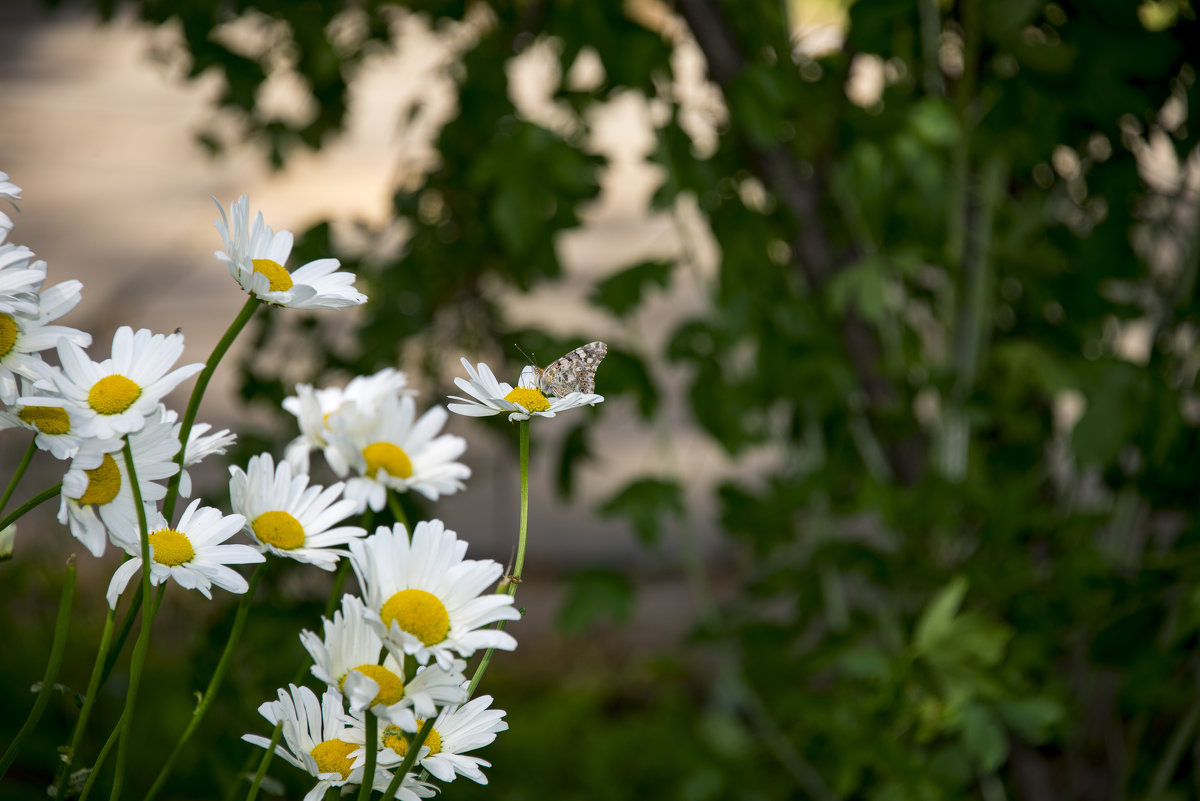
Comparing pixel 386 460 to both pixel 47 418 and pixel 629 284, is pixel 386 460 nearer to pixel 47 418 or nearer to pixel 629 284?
pixel 47 418

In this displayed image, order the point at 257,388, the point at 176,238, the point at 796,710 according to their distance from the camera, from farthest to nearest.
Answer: the point at 176,238 < the point at 257,388 < the point at 796,710

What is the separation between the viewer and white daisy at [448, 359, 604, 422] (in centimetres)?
33

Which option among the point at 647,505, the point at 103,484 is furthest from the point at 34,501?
the point at 647,505

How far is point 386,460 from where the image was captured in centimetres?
37

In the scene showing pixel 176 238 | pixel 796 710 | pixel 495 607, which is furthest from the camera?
pixel 176 238

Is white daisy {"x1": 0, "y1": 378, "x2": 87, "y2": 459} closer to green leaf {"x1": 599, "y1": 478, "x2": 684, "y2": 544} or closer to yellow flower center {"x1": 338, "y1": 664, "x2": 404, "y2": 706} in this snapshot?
yellow flower center {"x1": 338, "y1": 664, "x2": 404, "y2": 706}

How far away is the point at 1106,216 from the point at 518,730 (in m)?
1.32

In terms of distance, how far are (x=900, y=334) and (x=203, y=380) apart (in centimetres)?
81

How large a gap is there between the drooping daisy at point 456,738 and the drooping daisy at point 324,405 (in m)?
0.12

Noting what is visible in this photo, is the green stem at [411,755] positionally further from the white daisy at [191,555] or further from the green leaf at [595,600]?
the green leaf at [595,600]

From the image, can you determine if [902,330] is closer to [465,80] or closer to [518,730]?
[465,80]

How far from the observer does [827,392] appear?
933 millimetres

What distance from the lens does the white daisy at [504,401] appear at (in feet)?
1.09

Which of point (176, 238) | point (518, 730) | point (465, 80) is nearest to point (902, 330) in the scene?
point (465, 80)
